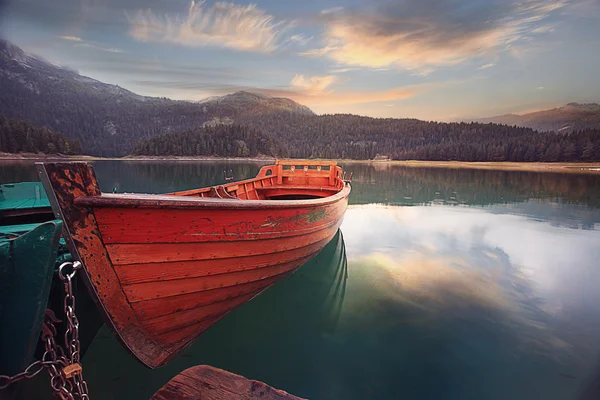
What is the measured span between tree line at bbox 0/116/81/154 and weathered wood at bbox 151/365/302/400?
9902 cm

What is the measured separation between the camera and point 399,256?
878 centimetres

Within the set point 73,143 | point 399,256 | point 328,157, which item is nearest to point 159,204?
point 399,256

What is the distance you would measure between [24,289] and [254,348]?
304cm

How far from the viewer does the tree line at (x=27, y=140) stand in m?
73.8

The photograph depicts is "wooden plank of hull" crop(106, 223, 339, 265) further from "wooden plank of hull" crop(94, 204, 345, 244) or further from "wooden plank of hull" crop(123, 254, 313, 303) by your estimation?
"wooden plank of hull" crop(123, 254, 313, 303)

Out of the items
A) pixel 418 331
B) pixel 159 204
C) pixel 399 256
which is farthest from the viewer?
pixel 399 256

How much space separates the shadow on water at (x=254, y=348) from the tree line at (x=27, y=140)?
317 feet

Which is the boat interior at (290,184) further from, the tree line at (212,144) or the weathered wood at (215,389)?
the tree line at (212,144)

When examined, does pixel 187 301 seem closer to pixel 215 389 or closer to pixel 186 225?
pixel 186 225

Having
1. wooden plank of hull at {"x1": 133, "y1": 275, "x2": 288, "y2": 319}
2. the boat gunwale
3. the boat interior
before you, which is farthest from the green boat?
the boat interior

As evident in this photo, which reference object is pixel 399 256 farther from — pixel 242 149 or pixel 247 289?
pixel 242 149

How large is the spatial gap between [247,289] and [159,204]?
6.36 feet

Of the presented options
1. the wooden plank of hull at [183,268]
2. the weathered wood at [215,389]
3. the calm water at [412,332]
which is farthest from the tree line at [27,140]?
the weathered wood at [215,389]

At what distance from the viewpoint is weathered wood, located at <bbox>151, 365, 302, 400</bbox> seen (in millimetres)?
1775
